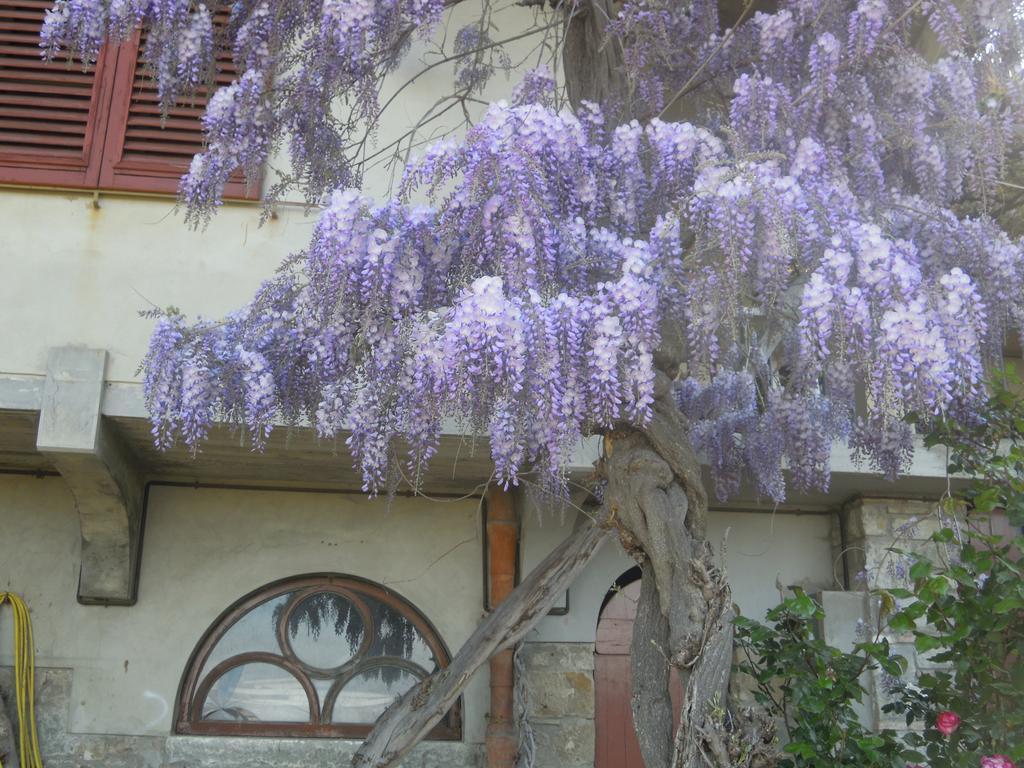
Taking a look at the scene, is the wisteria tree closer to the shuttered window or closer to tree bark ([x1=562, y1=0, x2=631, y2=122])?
tree bark ([x1=562, y1=0, x2=631, y2=122])

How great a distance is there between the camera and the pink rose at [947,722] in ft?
13.2

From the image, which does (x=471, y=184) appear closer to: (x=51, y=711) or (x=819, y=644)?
(x=819, y=644)

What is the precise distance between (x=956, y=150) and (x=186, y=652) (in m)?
4.46

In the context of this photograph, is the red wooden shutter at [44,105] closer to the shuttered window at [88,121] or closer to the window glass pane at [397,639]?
the shuttered window at [88,121]

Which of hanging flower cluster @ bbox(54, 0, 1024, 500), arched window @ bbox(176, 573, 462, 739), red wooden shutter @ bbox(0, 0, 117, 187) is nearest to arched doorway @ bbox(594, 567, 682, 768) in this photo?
arched window @ bbox(176, 573, 462, 739)

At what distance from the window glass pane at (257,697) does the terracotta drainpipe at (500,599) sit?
101 cm

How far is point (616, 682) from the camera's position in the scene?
253 inches

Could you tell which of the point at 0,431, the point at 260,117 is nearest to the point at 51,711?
the point at 0,431

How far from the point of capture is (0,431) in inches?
226

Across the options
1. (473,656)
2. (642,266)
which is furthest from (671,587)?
(473,656)

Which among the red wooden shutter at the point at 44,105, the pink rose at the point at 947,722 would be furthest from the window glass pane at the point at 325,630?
the pink rose at the point at 947,722

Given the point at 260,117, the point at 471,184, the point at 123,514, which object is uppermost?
the point at 260,117

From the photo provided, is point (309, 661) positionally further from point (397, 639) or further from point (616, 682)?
point (616, 682)

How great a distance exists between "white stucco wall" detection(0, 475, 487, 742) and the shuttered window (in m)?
1.69
